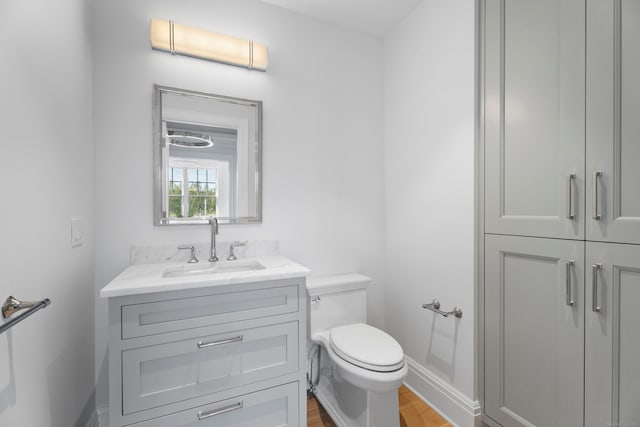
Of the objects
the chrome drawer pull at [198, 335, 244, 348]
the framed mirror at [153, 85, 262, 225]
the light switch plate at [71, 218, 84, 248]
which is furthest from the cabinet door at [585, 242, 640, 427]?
the light switch plate at [71, 218, 84, 248]

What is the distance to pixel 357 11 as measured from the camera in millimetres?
1933

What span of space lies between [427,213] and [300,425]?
1351 millimetres

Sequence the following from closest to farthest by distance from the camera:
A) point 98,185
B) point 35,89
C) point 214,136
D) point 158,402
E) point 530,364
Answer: point 35,89 → point 158,402 → point 530,364 → point 98,185 → point 214,136

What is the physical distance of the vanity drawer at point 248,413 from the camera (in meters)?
1.18

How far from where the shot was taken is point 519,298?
1328 millimetres

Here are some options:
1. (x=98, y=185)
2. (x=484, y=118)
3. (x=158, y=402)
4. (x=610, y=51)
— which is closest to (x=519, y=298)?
(x=484, y=118)

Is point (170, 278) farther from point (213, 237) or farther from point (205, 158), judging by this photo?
point (205, 158)

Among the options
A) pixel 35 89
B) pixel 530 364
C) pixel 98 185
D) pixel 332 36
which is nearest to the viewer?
pixel 35 89

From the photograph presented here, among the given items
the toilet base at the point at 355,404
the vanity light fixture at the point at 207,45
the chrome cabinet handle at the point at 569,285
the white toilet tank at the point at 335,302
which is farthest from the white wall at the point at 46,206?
the chrome cabinet handle at the point at 569,285

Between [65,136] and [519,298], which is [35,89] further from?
[519,298]

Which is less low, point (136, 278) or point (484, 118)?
point (484, 118)

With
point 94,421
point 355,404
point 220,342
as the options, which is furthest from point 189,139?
point 355,404

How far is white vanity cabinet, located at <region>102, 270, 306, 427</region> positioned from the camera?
3.63 feet

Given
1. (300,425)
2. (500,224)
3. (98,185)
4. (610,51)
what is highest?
(610,51)
